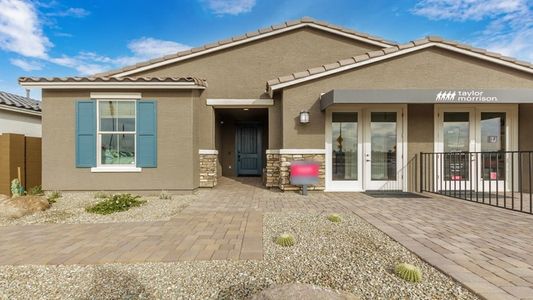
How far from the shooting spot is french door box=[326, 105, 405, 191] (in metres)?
8.08

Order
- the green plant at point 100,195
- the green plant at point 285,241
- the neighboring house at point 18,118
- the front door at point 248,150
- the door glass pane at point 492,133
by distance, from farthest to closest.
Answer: the front door at point 248,150 → the neighboring house at point 18,118 → the door glass pane at point 492,133 → the green plant at point 100,195 → the green plant at point 285,241

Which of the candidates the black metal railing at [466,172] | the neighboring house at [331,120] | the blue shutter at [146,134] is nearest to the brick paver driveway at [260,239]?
the black metal railing at [466,172]

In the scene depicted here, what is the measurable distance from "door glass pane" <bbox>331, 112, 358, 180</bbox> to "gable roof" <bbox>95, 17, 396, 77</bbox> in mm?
4094

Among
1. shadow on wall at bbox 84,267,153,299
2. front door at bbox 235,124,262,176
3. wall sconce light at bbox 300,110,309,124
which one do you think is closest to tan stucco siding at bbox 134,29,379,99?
wall sconce light at bbox 300,110,309,124

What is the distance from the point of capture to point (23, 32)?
10984mm

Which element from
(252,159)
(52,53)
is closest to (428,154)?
(252,159)

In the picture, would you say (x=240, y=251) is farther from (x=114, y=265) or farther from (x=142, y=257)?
(x=114, y=265)

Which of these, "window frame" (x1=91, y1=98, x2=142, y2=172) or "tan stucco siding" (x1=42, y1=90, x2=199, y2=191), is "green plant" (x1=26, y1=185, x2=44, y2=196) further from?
"window frame" (x1=91, y1=98, x2=142, y2=172)

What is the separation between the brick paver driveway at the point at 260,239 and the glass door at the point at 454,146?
1868 millimetres

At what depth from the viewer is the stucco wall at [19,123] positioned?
8734 mm

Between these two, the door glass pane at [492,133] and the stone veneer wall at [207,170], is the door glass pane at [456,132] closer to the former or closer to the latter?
the door glass pane at [492,133]

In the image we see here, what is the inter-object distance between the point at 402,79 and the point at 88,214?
28.9 ft

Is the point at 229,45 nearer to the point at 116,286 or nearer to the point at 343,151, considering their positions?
the point at 343,151

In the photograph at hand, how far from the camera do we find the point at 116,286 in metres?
2.58
